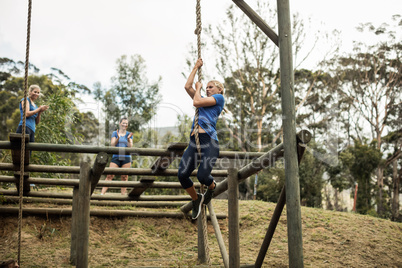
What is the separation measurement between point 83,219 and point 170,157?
139 centimetres

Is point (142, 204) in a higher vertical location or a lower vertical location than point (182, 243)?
higher

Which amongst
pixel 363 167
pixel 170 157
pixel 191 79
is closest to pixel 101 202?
pixel 170 157

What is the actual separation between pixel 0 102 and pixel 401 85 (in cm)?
2720

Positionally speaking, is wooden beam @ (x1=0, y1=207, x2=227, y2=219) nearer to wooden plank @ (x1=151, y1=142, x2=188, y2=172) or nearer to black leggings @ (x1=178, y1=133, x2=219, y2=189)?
wooden plank @ (x1=151, y1=142, x2=188, y2=172)

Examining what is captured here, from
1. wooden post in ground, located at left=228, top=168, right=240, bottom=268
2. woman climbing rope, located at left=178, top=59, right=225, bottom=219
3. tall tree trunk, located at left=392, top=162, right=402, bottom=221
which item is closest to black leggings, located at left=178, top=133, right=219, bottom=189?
woman climbing rope, located at left=178, top=59, right=225, bottom=219

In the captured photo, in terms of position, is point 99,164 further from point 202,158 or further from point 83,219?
point 202,158

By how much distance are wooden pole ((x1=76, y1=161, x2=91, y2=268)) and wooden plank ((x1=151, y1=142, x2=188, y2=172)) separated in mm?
1013

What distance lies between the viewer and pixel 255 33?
22094 millimetres

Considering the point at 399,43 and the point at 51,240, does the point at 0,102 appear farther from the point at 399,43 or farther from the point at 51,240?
the point at 399,43

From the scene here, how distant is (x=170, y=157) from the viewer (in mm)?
5125

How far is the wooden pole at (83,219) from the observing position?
441 cm

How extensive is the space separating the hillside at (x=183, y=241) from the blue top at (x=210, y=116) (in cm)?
222

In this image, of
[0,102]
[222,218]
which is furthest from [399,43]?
[0,102]

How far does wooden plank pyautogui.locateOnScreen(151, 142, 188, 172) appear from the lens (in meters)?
4.64
